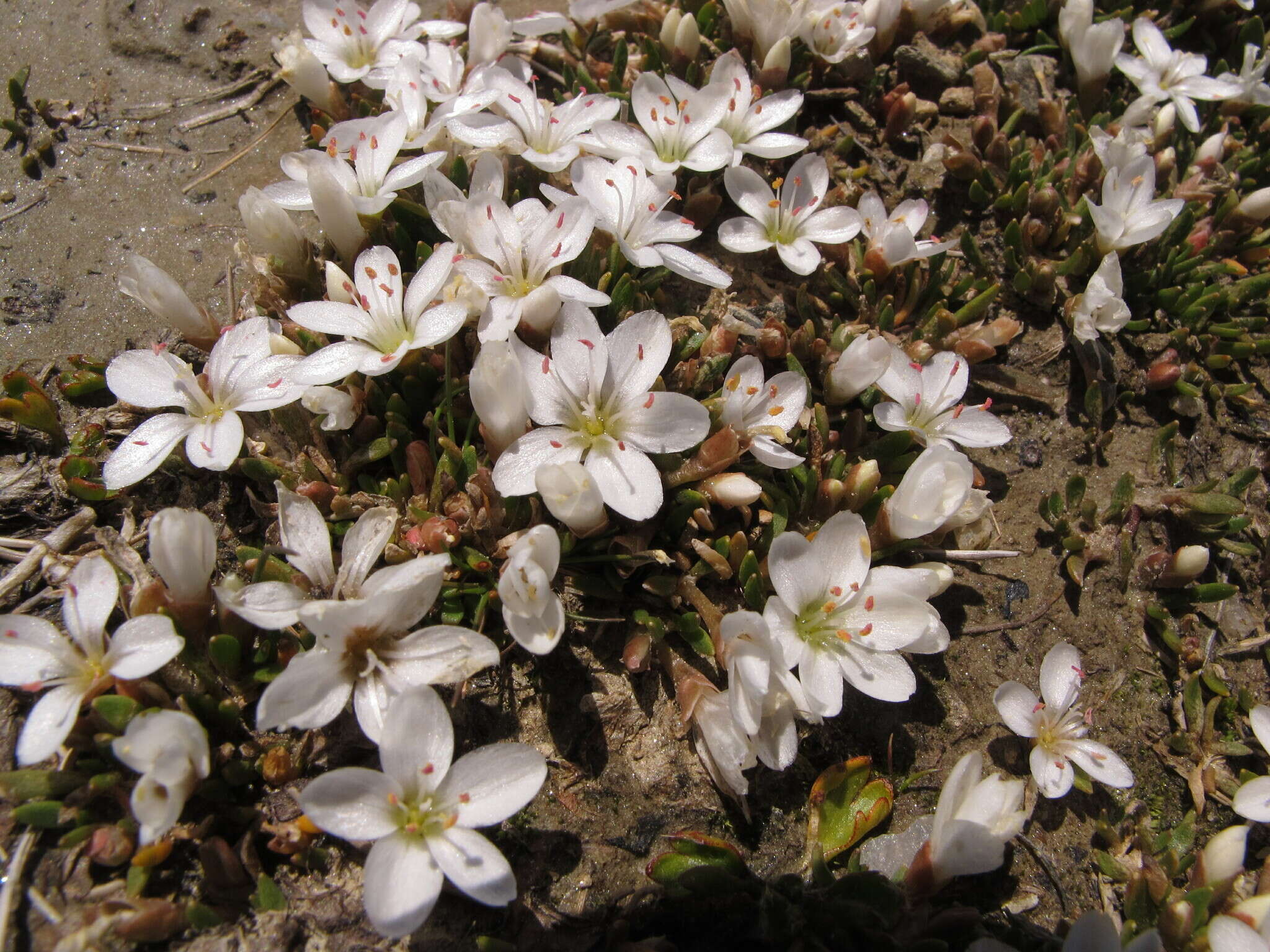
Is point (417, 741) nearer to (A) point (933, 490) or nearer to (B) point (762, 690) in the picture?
(B) point (762, 690)

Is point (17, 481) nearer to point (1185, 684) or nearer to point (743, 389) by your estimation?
point (743, 389)

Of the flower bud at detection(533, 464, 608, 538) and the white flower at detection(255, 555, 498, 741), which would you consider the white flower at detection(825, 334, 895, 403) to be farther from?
the white flower at detection(255, 555, 498, 741)

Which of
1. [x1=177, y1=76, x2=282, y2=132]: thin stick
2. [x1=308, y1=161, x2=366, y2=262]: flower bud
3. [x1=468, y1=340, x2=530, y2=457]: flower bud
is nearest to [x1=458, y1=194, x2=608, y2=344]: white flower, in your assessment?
[x1=468, y1=340, x2=530, y2=457]: flower bud

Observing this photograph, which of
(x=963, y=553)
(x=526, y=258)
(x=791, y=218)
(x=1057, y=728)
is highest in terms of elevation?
(x=526, y=258)

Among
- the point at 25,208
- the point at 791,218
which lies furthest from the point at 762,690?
the point at 25,208

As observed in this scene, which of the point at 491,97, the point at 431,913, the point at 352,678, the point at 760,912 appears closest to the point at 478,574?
the point at 352,678

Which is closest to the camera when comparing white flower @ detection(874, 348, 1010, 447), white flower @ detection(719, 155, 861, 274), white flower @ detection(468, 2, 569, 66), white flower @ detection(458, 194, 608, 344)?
white flower @ detection(458, 194, 608, 344)
